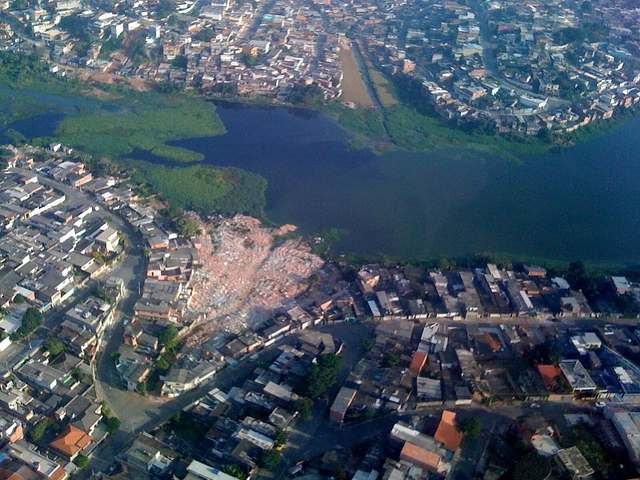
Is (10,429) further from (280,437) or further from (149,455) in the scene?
(280,437)

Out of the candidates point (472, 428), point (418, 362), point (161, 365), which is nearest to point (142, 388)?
point (161, 365)

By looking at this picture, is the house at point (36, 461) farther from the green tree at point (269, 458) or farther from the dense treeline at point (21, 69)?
the dense treeline at point (21, 69)

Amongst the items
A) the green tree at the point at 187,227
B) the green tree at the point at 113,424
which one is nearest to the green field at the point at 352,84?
the green tree at the point at 187,227

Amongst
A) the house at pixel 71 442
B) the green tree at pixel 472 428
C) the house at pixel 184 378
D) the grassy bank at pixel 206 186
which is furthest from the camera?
the grassy bank at pixel 206 186

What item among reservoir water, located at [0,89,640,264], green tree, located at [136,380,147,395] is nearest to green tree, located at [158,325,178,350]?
green tree, located at [136,380,147,395]

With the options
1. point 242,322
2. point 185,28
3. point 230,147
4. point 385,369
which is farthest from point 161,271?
point 185,28

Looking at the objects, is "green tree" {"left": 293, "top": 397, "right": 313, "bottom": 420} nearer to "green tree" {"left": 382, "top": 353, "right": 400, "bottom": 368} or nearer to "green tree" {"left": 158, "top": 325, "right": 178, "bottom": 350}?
"green tree" {"left": 382, "top": 353, "right": 400, "bottom": 368}
